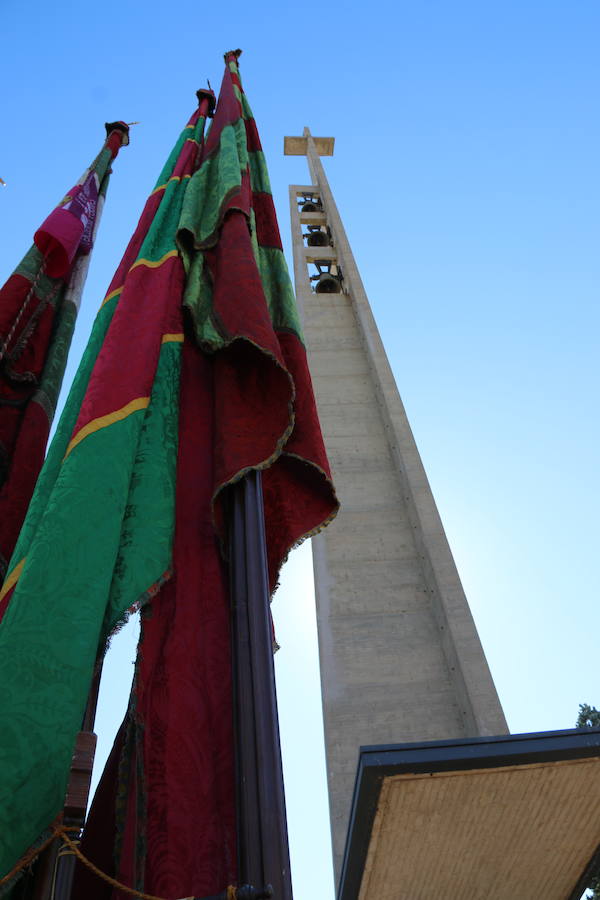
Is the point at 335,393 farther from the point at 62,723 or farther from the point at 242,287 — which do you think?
the point at 62,723

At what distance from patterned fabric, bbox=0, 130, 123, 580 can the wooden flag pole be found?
66 cm

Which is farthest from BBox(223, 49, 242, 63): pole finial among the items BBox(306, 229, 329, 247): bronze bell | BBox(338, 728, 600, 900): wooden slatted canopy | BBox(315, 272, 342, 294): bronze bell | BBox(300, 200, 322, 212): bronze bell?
BBox(300, 200, 322, 212): bronze bell

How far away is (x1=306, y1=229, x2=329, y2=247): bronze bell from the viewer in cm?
912

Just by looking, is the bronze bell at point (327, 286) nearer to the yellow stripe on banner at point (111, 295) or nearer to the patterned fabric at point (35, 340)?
the patterned fabric at point (35, 340)

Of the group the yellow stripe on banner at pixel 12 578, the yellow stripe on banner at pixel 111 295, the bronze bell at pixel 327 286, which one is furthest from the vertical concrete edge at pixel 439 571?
the yellow stripe on banner at pixel 12 578

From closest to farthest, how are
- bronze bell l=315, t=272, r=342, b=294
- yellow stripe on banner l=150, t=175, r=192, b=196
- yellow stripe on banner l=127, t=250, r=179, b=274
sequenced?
Result: yellow stripe on banner l=127, t=250, r=179, b=274 → yellow stripe on banner l=150, t=175, r=192, b=196 → bronze bell l=315, t=272, r=342, b=294

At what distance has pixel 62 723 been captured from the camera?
1091mm

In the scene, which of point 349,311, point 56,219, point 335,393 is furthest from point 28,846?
point 349,311

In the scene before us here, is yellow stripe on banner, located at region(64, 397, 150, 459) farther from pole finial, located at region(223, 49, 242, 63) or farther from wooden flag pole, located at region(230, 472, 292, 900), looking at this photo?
pole finial, located at region(223, 49, 242, 63)

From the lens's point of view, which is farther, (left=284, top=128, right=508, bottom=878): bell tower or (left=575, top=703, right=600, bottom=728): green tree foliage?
(left=575, top=703, right=600, bottom=728): green tree foliage

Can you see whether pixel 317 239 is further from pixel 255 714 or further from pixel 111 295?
pixel 255 714

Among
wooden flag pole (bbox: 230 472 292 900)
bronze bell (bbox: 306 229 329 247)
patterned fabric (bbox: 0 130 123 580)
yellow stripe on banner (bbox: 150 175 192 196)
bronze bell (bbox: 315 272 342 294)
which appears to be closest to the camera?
wooden flag pole (bbox: 230 472 292 900)

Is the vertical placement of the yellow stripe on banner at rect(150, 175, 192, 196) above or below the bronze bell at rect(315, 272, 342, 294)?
below

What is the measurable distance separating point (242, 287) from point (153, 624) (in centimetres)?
88
